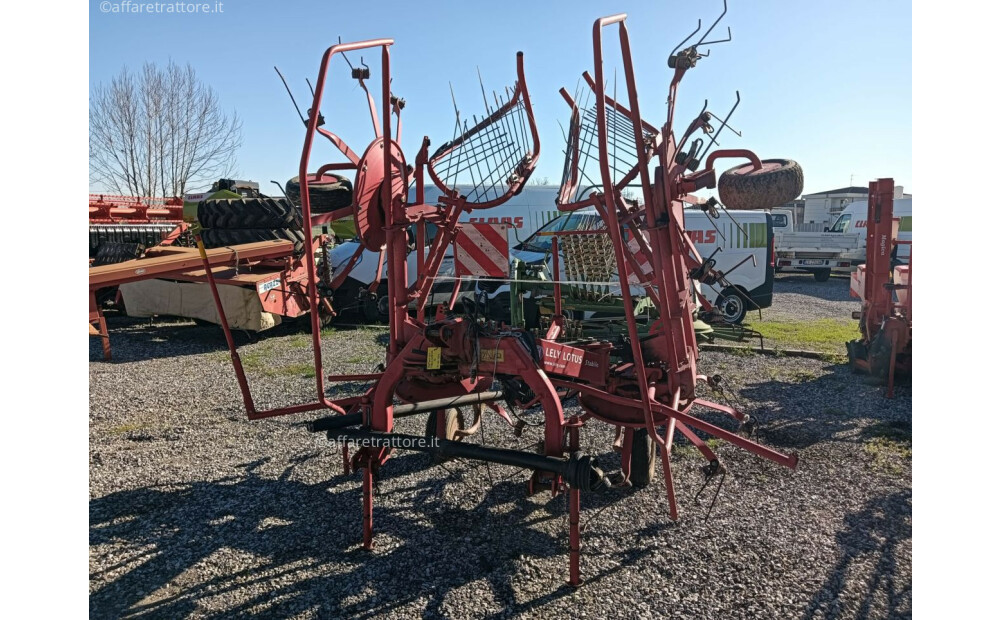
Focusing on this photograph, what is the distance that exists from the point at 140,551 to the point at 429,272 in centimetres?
242

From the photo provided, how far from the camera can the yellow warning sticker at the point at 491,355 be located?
3.71m

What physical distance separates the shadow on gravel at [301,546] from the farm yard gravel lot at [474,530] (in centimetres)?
1

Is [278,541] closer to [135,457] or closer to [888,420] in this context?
[135,457]

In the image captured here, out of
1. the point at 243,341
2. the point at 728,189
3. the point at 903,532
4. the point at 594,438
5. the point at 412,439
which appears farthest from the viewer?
the point at 243,341

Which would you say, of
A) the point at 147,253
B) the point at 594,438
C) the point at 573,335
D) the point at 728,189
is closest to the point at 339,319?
the point at 147,253

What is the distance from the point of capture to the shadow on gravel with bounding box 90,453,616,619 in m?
3.32

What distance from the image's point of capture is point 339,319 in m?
12.4

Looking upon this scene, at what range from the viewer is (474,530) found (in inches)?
159

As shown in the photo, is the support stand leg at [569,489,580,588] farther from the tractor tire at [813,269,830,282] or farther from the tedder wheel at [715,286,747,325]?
the tractor tire at [813,269,830,282]

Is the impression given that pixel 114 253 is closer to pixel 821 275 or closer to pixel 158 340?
pixel 158 340

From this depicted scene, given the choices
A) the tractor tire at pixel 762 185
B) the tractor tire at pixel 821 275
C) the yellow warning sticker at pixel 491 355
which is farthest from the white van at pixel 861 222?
the yellow warning sticker at pixel 491 355

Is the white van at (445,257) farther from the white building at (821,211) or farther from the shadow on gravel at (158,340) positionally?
the white building at (821,211)

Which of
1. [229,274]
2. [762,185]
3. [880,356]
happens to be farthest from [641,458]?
[229,274]

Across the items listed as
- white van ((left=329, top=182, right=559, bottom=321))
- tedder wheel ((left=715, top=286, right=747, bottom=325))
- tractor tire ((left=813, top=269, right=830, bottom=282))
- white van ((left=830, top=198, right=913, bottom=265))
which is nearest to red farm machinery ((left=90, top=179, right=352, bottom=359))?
white van ((left=329, top=182, right=559, bottom=321))
